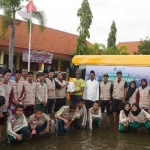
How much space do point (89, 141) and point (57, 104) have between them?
6.46 ft

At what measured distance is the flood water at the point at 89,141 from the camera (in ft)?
16.7

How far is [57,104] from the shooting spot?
7.36m

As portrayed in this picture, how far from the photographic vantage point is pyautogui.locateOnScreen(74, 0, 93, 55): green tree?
2056 cm

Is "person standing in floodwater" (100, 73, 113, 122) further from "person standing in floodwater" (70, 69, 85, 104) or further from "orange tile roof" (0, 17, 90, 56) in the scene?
"orange tile roof" (0, 17, 90, 56)

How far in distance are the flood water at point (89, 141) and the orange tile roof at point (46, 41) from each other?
11501mm

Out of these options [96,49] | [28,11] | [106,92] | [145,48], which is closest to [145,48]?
[145,48]

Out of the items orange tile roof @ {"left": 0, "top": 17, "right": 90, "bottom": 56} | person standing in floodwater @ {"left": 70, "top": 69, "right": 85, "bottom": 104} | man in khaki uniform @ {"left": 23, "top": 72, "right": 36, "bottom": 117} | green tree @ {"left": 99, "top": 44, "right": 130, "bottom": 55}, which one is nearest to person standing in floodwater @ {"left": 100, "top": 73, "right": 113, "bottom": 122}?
person standing in floodwater @ {"left": 70, "top": 69, "right": 85, "bottom": 104}

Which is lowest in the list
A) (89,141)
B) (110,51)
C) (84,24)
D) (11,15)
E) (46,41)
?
(89,141)

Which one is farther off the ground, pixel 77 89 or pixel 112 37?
pixel 112 37

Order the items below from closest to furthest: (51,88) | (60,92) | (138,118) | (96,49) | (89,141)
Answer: (89,141), (138,118), (51,88), (60,92), (96,49)

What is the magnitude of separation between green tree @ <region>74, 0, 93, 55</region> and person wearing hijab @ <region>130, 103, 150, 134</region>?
14537 mm

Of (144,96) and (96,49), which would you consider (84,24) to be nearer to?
(96,49)

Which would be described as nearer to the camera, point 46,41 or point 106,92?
point 106,92

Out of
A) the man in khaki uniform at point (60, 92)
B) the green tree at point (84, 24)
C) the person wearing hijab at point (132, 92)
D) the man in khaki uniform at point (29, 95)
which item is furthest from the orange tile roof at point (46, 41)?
the person wearing hijab at point (132, 92)
